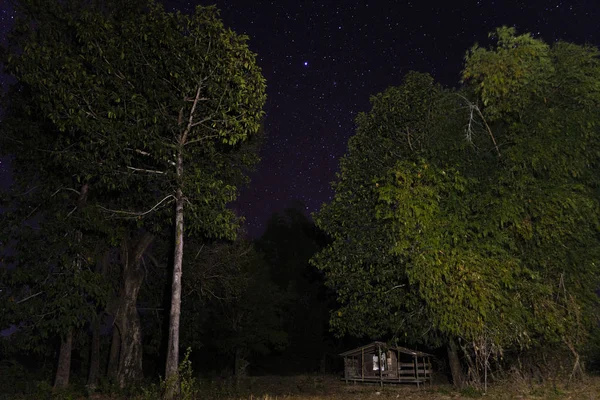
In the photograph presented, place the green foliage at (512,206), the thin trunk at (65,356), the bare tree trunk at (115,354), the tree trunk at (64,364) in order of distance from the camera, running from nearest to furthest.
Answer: the green foliage at (512,206)
the thin trunk at (65,356)
the tree trunk at (64,364)
the bare tree trunk at (115,354)

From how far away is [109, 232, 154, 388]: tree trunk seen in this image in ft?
77.3

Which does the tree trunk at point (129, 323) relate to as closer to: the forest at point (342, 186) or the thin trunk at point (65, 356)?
the forest at point (342, 186)

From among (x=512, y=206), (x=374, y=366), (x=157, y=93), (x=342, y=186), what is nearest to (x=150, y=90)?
(x=157, y=93)

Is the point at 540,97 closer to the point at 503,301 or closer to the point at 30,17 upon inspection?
the point at 503,301

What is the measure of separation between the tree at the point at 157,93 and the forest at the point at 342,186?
0.23 feet

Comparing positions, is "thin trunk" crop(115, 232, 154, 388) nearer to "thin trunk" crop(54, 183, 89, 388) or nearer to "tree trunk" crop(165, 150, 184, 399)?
"thin trunk" crop(54, 183, 89, 388)

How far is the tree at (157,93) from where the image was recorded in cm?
1417

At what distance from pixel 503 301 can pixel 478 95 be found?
8.22m

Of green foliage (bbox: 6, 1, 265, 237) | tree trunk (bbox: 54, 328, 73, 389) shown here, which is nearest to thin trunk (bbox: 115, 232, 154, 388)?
Result: tree trunk (bbox: 54, 328, 73, 389)

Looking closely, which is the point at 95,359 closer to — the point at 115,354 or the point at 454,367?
the point at 115,354

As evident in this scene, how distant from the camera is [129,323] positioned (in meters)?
24.1

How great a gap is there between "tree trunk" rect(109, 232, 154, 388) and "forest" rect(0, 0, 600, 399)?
0.26 feet

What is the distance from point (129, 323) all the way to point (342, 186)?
42.7 feet

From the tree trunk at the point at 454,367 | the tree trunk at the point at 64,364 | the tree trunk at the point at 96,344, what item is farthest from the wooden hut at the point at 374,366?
the tree trunk at the point at 64,364
